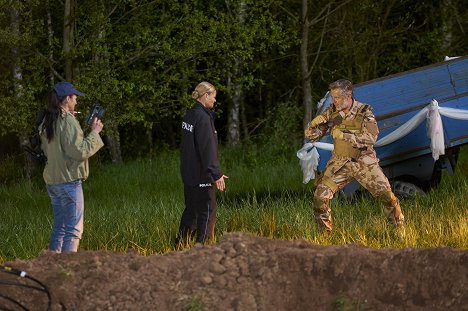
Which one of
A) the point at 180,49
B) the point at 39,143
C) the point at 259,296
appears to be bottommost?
the point at 259,296

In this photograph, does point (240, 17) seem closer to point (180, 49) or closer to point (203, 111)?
point (180, 49)

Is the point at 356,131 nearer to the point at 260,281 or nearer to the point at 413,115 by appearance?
the point at 260,281

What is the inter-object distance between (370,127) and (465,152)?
35.0 ft

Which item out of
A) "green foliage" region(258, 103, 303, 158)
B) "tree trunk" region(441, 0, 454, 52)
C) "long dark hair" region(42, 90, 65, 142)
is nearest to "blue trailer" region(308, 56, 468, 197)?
"long dark hair" region(42, 90, 65, 142)

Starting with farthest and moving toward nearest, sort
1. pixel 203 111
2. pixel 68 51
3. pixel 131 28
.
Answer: pixel 131 28, pixel 68 51, pixel 203 111

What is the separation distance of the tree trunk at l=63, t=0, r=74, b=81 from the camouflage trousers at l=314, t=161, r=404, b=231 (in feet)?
29.2

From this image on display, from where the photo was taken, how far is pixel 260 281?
23.2 feet

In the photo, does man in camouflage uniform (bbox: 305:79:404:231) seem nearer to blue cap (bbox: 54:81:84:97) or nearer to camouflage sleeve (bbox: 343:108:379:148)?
camouflage sleeve (bbox: 343:108:379:148)

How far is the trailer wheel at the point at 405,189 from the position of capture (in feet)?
46.0

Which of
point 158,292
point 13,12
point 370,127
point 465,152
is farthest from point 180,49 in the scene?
point 158,292

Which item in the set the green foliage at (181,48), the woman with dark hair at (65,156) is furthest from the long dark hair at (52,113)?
the green foliage at (181,48)

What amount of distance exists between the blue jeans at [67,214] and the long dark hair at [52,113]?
43cm

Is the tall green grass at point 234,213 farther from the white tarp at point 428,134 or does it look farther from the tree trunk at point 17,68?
the tree trunk at point 17,68

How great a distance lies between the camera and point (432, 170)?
14.1 metres
